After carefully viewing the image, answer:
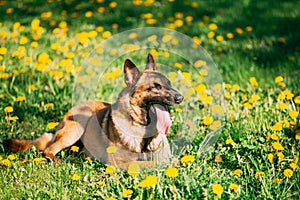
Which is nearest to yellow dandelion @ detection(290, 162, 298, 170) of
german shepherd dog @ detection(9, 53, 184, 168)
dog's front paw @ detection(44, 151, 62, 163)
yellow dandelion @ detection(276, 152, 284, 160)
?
yellow dandelion @ detection(276, 152, 284, 160)

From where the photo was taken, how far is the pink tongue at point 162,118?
4.02 m

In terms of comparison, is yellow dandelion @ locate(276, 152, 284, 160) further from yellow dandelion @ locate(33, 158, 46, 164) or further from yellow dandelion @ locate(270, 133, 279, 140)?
yellow dandelion @ locate(33, 158, 46, 164)

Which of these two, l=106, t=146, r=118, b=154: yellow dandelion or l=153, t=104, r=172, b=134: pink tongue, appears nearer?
l=106, t=146, r=118, b=154: yellow dandelion

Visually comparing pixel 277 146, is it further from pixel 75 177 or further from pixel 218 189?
pixel 75 177

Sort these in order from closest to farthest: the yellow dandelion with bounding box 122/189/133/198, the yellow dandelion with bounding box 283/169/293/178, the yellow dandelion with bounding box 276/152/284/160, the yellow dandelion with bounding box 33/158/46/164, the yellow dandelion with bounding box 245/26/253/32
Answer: the yellow dandelion with bounding box 122/189/133/198, the yellow dandelion with bounding box 283/169/293/178, the yellow dandelion with bounding box 276/152/284/160, the yellow dandelion with bounding box 33/158/46/164, the yellow dandelion with bounding box 245/26/253/32

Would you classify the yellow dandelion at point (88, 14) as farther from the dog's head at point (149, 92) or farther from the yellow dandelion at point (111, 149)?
the yellow dandelion at point (111, 149)

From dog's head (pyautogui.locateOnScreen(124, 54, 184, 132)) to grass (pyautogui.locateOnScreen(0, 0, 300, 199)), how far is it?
0.40 metres

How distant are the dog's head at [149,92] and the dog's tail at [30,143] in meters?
0.95

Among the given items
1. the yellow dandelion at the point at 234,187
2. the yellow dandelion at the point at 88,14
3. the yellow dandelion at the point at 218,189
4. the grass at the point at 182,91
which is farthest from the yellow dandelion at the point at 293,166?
the yellow dandelion at the point at 88,14

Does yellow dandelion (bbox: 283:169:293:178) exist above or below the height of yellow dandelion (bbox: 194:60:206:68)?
below

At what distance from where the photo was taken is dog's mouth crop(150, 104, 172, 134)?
4020 millimetres

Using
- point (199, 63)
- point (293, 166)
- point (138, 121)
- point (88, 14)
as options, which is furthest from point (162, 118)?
point (88, 14)

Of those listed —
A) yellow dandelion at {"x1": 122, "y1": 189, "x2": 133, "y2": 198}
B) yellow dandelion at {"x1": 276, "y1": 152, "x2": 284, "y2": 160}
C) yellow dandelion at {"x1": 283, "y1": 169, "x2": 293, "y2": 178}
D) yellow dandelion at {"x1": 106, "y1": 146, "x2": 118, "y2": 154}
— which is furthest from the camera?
yellow dandelion at {"x1": 106, "y1": 146, "x2": 118, "y2": 154}

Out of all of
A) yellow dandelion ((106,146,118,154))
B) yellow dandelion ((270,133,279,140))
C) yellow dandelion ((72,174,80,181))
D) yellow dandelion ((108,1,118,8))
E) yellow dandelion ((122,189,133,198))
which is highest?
yellow dandelion ((108,1,118,8))
